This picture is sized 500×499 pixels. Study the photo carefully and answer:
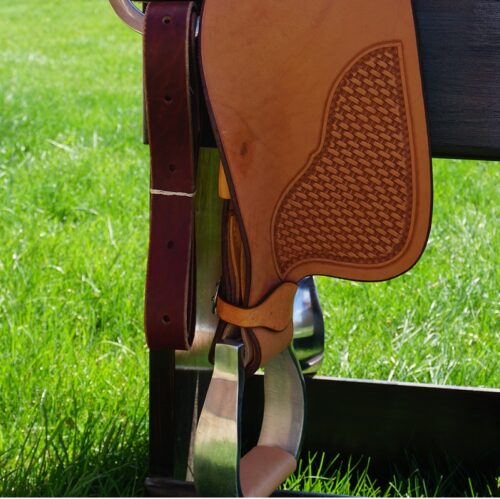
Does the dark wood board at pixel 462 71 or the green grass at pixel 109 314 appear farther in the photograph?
the green grass at pixel 109 314

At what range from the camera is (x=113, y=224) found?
2281 millimetres

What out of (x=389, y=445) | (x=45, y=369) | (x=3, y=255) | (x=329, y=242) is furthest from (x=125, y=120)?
(x=329, y=242)

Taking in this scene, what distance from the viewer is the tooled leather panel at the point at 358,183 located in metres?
0.90

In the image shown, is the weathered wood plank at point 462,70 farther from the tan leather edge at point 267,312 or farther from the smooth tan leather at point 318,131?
the tan leather edge at point 267,312

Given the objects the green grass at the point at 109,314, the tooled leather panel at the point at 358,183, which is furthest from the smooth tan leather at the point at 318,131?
the green grass at the point at 109,314

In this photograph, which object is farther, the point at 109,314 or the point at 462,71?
the point at 109,314

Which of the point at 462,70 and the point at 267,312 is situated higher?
the point at 462,70

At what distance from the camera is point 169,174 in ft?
2.92

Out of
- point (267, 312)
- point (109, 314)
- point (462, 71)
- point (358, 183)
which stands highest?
point (462, 71)

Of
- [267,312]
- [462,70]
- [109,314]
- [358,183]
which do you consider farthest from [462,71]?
[109,314]

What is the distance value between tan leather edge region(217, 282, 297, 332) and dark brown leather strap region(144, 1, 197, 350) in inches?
1.8

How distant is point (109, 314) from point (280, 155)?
3.05ft

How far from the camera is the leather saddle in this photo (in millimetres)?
888

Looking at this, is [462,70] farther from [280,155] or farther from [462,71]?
[280,155]
